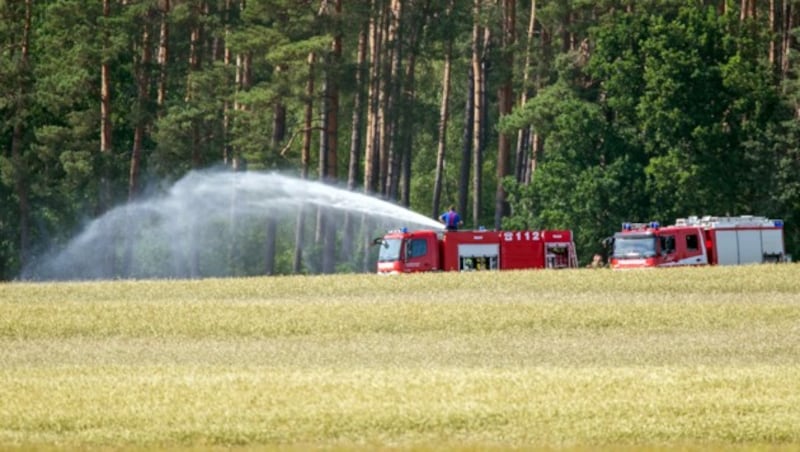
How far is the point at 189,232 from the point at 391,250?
28.9 m

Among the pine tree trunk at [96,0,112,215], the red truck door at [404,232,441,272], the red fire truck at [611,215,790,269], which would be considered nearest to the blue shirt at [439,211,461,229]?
the red truck door at [404,232,441,272]

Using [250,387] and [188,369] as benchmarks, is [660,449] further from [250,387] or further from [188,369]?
[188,369]

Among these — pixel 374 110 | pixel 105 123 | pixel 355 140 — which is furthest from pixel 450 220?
pixel 374 110

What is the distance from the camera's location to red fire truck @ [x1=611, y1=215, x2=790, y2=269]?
199ft

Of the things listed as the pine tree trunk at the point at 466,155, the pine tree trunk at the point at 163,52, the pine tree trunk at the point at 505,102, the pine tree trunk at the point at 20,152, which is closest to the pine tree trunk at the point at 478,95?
the pine tree trunk at the point at 466,155

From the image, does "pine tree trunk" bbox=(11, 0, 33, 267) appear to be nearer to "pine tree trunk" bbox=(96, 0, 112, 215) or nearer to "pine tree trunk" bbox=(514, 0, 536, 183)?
"pine tree trunk" bbox=(96, 0, 112, 215)

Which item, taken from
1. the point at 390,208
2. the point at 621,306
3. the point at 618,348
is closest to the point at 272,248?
the point at 390,208

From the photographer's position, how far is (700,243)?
205 ft

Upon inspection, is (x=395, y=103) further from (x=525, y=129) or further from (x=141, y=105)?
(x=141, y=105)

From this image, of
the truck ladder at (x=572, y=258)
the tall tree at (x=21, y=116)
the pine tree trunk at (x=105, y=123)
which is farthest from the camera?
the tall tree at (x=21, y=116)

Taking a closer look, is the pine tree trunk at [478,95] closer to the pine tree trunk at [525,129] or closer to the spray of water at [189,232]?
the pine tree trunk at [525,129]

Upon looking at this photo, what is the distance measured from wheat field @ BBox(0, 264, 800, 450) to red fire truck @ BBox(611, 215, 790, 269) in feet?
21.6

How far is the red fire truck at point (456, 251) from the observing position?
2343 inches

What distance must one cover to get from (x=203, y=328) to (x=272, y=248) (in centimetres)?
4367
